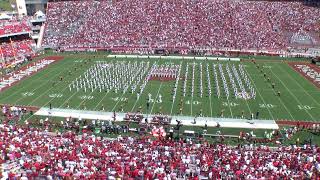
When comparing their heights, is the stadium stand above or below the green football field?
above

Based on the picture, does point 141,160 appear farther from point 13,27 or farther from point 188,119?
point 13,27

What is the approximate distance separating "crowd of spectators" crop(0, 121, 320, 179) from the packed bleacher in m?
33.4

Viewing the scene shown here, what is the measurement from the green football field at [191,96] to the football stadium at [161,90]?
0.35 ft

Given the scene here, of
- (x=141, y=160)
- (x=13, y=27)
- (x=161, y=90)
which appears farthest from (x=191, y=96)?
(x=13, y=27)

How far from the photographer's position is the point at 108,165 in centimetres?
1519

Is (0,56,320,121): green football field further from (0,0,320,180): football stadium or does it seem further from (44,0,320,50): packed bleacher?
A: (44,0,320,50): packed bleacher

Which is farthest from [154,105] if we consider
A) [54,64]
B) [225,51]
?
[225,51]

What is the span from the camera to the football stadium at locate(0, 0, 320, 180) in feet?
52.3

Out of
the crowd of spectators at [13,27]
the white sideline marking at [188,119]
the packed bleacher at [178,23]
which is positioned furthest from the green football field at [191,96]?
the crowd of spectators at [13,27]

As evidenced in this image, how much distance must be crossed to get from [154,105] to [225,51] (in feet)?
75.7

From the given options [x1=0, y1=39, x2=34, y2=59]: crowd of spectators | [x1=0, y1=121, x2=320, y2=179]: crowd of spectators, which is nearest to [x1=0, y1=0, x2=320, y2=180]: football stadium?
[x1=0, y1=121, x2=320, y2=179]: crowd of spectators

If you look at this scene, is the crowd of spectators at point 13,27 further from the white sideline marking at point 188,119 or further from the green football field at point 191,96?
the white sideline marking at point 188,119

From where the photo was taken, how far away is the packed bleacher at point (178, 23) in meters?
50.9

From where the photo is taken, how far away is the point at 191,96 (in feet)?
96.8
